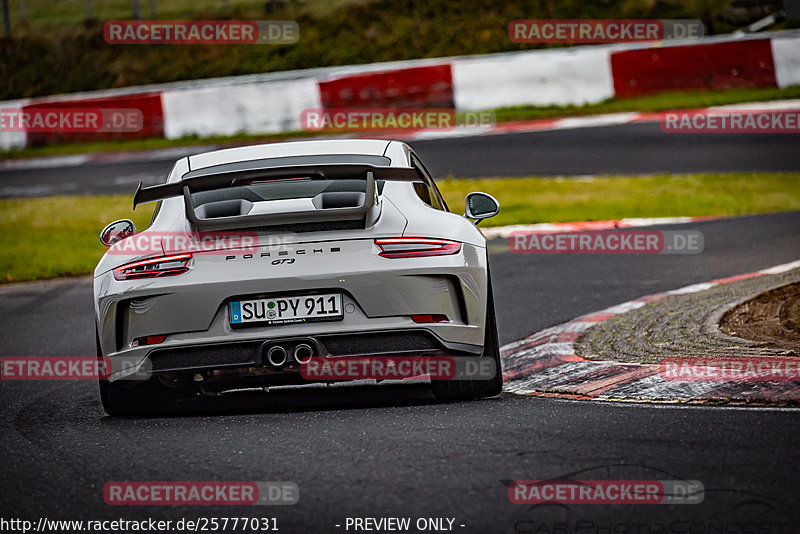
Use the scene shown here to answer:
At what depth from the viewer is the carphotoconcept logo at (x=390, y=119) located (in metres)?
21.2

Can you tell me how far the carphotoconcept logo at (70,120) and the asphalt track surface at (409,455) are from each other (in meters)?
16.4

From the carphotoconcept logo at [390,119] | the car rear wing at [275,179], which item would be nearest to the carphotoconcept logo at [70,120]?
the carphotoconcept logo at [390,119]

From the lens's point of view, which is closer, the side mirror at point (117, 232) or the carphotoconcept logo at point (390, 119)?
the side mirror at point (117, 232)

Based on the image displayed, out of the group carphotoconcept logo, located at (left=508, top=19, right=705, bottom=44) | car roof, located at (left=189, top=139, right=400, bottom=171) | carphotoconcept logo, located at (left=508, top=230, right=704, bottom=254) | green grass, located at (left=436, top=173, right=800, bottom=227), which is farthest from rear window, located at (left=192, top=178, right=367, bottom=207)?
carphotoconcept logo, located at (left=508, top=19, right=705, bottom=44)

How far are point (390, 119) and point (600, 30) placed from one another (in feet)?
24.7

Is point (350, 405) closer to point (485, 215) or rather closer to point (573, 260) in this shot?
point (485, 215)

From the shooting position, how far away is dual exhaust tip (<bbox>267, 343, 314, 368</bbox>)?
5736 mm

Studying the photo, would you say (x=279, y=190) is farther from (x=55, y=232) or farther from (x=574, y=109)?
(x=574, y=109)

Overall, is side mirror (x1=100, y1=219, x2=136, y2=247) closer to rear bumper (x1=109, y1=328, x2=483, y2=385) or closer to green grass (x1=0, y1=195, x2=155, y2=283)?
rear bumper (x1=109, y1=328, x2=483, y2=385)

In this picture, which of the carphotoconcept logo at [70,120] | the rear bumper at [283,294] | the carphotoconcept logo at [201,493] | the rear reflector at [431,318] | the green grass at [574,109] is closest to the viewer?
the carphotoconcept logo at [201,493]

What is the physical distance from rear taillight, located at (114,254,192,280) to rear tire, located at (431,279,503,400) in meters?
1.34

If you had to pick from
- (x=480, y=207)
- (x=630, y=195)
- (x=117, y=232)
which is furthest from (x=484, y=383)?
(x=630, y=195)

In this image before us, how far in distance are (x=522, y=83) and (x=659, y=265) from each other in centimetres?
1117

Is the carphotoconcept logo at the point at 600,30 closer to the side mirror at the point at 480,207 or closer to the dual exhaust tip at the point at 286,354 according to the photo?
the side mirror at the point at 480,207
